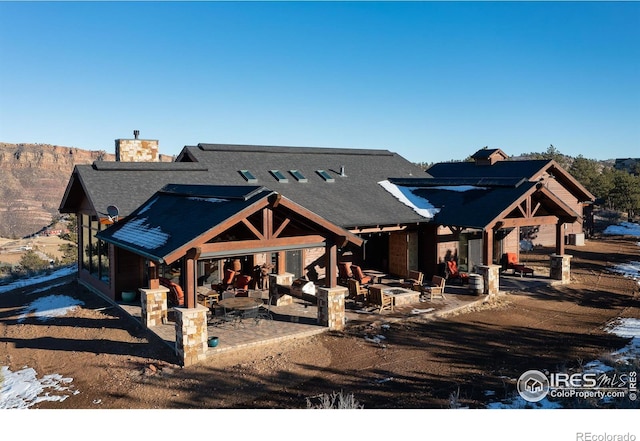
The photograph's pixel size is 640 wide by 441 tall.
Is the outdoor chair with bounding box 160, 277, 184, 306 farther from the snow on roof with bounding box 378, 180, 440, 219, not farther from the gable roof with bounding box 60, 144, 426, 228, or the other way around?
the snow on roof with bounding box 378, 180, 440, 219

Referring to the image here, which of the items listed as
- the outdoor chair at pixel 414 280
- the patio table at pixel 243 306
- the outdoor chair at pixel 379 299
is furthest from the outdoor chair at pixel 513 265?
the patio table at pixel 243 306

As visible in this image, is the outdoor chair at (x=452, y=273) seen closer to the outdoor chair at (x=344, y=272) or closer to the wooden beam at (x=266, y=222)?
the outdoor chair at (x=344, y=272)

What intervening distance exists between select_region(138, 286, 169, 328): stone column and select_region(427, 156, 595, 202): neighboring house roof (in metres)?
18.5

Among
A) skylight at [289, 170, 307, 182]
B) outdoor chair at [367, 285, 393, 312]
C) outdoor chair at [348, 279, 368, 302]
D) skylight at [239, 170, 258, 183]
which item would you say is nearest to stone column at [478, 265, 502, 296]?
outdoor chair at [367, 285, 393, 312]

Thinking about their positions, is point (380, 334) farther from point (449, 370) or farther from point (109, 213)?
point (109, 213)

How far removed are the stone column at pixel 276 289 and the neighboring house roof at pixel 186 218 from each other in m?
3.79

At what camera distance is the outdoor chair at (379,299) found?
1473cm

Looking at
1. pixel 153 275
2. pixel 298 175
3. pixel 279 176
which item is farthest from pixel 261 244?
pixel 298 175

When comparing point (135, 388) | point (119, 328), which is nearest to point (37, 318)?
point (119, 328)

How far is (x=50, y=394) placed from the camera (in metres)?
9.41

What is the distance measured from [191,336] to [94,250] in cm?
930

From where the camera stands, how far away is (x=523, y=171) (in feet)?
93.4

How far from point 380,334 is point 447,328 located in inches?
81.8

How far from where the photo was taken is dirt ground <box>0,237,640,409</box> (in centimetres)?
916
